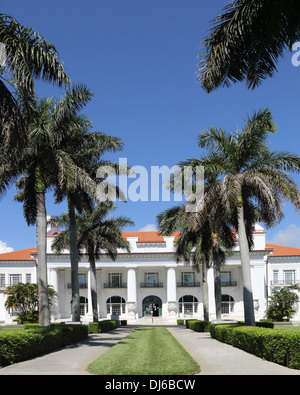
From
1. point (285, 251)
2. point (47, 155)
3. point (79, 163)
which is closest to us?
point (47, 155)

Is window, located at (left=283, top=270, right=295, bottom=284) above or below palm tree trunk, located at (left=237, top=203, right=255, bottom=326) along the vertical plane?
below

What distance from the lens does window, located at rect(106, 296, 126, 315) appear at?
6706 centimetres

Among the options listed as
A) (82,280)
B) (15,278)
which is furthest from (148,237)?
(15,278)

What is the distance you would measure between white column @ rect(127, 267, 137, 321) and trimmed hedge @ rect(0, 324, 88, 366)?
40285 millimetres

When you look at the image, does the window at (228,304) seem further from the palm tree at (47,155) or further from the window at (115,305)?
the palm tree at (47,155)

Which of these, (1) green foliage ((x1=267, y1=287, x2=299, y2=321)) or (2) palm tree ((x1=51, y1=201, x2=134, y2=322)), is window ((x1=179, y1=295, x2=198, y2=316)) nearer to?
(1) green foliage ((x1=267, y1=287, x2=299, y2=321))

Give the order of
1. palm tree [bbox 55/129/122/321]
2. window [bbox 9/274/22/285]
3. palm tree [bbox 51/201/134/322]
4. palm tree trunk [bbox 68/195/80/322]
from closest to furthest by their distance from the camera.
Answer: palm tree [bbox 55/129/122/321], palm tree trunk [bbox 68/195/80/322], palm tree [bbox 51/201/134/322], window [bbox 9/274/22/285]

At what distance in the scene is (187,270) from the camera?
68.4m

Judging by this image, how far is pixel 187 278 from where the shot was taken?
68.1 m


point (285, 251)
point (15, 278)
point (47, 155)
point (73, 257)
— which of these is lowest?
point (15, 278)

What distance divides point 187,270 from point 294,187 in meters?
49.8

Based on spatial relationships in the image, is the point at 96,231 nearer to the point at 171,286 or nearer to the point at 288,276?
the point at 171,286

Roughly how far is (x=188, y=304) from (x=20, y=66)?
5638cm

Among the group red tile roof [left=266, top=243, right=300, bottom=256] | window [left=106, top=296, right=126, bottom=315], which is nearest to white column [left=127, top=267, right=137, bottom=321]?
window [left=106, top=296, right=126, bottom=315]
